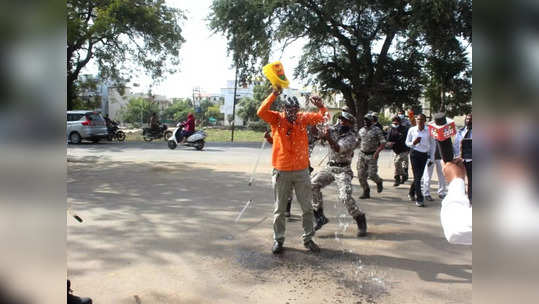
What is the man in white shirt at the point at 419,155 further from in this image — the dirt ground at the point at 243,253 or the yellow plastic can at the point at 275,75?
the yellow plastic can at the point at 275,75

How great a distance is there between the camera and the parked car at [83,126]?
20641mm

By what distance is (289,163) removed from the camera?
16.1 feet

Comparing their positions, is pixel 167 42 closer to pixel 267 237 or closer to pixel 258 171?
pixel 258 171

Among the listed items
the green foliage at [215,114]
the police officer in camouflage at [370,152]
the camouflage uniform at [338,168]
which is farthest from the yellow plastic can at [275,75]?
the green foliage at [215,114]

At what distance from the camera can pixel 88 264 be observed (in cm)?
435

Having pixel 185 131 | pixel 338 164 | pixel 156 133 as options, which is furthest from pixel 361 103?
pixel 338 164

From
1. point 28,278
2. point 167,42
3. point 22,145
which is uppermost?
point 167,42

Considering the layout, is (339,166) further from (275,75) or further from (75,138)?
(75,138)

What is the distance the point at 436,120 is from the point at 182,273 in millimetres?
2791

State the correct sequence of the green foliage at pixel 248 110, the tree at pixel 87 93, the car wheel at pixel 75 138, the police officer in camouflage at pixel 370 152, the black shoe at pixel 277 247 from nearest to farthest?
1. the black shoe at pixel 277 247
2. the police officer in camouflage at pixel 370 152
3. the car wheel at pixel 75 138
4. the tree at pixel 87 93
5. the green foliage at pixel 248 110

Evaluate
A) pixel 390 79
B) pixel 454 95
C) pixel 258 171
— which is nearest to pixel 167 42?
pixel 390 79

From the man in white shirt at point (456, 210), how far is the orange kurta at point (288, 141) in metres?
3.15

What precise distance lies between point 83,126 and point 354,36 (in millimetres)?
14547


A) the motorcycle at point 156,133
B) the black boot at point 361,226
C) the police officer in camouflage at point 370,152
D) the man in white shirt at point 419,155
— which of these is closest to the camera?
the black boot at point 361,226
